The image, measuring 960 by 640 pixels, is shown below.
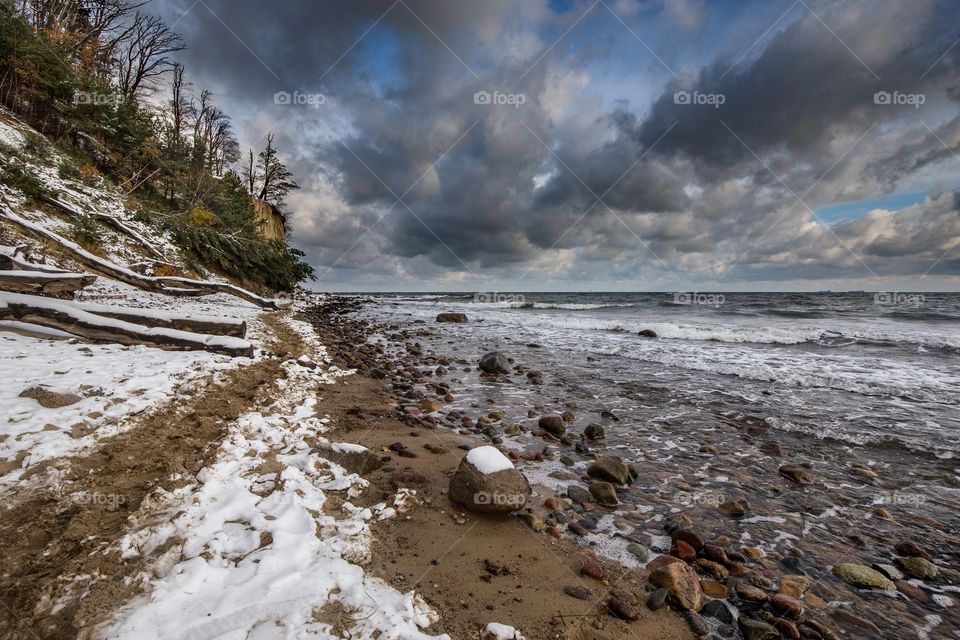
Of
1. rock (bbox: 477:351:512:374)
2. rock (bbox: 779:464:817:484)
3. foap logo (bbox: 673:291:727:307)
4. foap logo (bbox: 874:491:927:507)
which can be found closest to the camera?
foap logo (bbox: 874:491:927:507)

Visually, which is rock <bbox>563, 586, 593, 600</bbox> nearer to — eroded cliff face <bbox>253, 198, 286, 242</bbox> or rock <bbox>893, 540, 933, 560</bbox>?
rock <bbox>893, 540, 933, 560</bbox>

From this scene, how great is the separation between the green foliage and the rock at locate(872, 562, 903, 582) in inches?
749

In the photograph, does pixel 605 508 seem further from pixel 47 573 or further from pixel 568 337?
pixel 568 337

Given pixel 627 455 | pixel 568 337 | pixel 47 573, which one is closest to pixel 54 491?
pixel 47 573

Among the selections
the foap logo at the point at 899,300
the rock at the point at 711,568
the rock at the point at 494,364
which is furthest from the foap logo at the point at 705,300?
the rock at the point at 711,568

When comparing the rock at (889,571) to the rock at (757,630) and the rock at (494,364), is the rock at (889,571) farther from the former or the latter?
the rock at (494,364)

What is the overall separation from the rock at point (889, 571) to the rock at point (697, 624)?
163 centimetres

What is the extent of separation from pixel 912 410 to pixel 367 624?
8.93m

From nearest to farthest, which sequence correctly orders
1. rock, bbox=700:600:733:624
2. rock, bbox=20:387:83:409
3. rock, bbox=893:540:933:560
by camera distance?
rock, bbox=700:600:733:624, rock, bbox=893:540:933:560, rock, bbox=20:387:83:409

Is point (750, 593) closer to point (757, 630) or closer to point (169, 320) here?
point (757, 630)

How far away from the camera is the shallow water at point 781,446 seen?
118 inches

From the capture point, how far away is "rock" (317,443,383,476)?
360 cm

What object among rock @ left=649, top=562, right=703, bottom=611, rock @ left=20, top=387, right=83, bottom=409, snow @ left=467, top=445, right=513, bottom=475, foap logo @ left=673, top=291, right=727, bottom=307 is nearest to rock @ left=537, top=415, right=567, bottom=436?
snow @ left=467, top=445, right=513, bottom=475

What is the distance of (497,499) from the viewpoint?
312 cm
